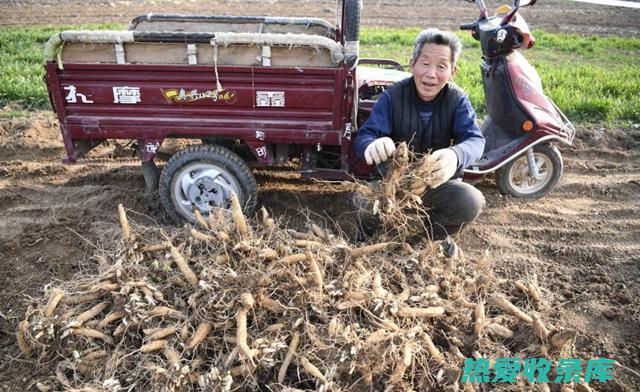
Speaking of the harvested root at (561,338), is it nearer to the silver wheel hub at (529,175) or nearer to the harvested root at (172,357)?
the harvested root at (172,357)

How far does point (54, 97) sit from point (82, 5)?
15.5 metres

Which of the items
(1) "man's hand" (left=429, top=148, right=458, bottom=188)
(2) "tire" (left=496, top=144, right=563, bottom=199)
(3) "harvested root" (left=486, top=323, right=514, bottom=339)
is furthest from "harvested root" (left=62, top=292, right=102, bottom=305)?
(2) "tire" (left=496, top=144, right=563, bottom=199)

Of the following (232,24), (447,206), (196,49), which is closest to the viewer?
(447,206)

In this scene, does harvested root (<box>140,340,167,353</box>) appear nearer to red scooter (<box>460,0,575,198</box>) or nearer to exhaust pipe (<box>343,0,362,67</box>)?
exhaust pipe (<box>343,0,362,67</box>)

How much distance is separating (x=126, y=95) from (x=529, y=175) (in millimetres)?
3620

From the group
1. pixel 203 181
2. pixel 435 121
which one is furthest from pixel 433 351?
pixel 203 181

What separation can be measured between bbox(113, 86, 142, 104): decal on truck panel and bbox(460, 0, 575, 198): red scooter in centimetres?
280

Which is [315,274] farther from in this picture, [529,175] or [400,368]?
[529,175]

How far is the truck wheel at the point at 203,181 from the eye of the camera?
372cm

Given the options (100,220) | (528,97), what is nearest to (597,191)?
(528,97)

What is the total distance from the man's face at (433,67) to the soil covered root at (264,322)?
1082mm

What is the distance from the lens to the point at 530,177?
457 centimetres

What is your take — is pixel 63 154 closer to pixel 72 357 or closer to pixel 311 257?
pixel 72 357

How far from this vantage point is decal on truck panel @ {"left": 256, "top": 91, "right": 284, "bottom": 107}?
3521 mm
